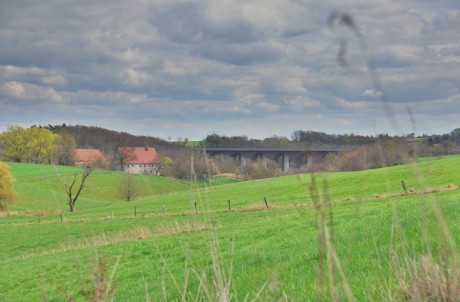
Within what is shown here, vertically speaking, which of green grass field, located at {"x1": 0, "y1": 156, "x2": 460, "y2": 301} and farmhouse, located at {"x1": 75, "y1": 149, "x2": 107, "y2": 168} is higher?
farmhouse, located at {"x1": 75, "y1": 149, "x2": 107, "y2": 168}

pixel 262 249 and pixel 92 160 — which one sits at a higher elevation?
pixel 92 160

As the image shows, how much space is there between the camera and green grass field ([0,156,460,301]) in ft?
10.0

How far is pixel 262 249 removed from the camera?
41.9 ft

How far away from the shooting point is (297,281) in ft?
21.6

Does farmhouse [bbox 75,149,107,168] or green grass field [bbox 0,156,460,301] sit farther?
farmhouse [bbox 75,149,107,168]

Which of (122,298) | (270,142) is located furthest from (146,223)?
(270,142)

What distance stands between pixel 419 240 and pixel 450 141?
491 centimetres

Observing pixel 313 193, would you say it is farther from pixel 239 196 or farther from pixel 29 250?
pixel 239 196

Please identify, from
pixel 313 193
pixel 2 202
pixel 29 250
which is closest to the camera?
pixel 313 193

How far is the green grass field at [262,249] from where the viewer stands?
3059mm

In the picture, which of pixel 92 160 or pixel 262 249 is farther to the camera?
pixel 92 160

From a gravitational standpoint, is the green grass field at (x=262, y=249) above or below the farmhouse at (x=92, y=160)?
below

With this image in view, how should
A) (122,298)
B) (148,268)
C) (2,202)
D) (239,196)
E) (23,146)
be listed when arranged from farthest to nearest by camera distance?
(23,146), (2,202), (239,196), (148,268), (122,298)

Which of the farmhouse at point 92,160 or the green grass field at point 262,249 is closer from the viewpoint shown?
the green grass field at point 262,249
